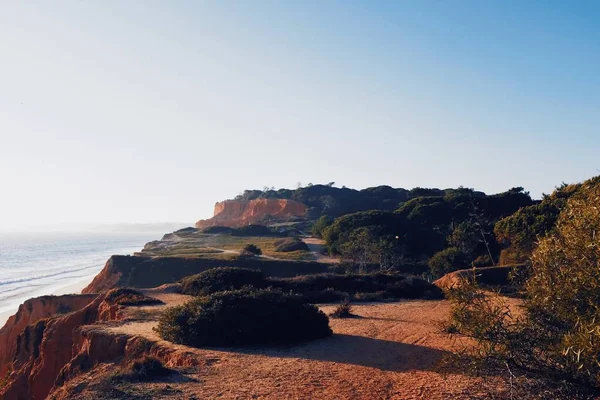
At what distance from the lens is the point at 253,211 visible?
112625mm

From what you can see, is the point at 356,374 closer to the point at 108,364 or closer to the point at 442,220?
the point at 108,364

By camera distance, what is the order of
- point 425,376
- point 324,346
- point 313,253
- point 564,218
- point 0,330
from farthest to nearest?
point 313,253 → point 0,330 → point 324,346 → point 425,376 → point 564,218

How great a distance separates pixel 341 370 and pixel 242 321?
3391mm

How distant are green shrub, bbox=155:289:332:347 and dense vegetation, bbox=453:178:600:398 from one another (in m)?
6.17

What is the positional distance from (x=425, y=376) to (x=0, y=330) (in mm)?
29298

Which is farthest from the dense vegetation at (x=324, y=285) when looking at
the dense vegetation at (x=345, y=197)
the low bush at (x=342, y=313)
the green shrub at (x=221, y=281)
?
the dense vegetation at (x=345, y=197)

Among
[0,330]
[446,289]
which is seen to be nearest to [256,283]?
[446,289]

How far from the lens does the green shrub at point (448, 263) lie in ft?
113

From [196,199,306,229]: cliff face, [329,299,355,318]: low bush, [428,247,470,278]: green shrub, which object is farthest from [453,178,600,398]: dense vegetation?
[196,199,306,229]: cliff face

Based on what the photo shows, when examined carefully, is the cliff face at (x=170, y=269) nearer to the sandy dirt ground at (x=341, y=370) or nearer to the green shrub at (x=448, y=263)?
the green shrub at (x=448, y=263)

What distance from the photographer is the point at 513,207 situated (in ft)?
179

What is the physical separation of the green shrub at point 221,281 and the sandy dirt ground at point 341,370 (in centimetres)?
692

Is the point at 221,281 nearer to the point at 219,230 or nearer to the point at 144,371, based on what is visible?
the point at 144,371

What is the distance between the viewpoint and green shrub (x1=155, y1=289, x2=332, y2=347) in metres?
13.4
